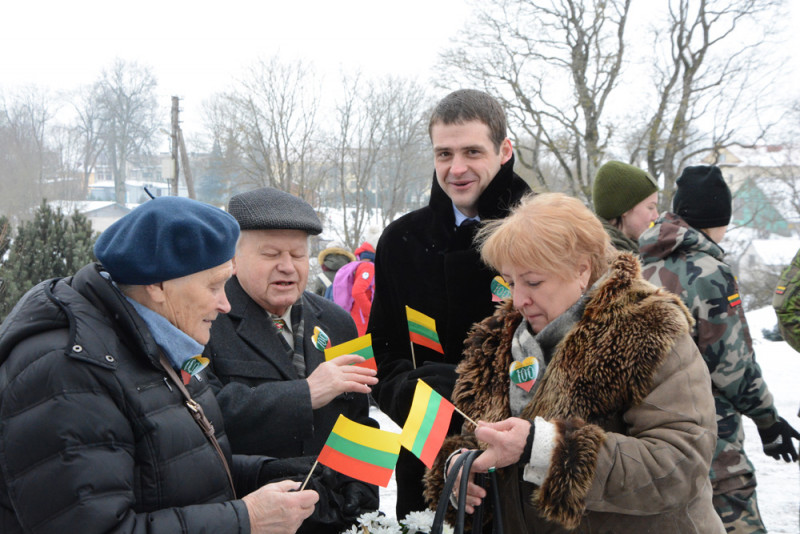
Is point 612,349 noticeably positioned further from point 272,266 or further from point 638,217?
point 638,217

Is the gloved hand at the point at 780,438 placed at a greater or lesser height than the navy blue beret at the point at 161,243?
lesser

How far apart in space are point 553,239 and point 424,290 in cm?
98

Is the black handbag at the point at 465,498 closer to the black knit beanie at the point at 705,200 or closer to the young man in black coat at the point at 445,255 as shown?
the young man in black coat at the point at 445,255

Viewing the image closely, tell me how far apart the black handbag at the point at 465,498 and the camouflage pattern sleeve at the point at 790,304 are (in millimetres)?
2472

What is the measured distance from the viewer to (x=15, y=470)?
1.35 metres

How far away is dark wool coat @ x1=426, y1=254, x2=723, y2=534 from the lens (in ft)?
5.56

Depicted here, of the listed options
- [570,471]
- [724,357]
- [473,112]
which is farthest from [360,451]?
[724,357]

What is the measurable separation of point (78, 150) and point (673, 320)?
47.5 m

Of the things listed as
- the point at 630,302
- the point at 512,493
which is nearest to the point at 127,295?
the point at 512,493

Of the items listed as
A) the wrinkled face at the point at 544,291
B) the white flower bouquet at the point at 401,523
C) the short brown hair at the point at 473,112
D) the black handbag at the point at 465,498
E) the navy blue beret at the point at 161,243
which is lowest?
the white flower bouquet at the point at 401,523

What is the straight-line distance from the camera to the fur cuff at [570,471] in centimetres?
168

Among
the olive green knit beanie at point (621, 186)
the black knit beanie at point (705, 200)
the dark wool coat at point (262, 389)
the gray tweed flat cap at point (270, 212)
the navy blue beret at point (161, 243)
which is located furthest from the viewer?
the olive green knit beanie at point (621, 186)

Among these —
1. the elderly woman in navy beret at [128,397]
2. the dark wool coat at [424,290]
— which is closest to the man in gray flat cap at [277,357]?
the dark wool coat at [424,290]

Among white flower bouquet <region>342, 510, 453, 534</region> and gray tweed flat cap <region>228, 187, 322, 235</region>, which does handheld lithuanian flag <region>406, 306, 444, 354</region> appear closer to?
gray tweed flat cap <region>228, 187, 322, 235</region>
